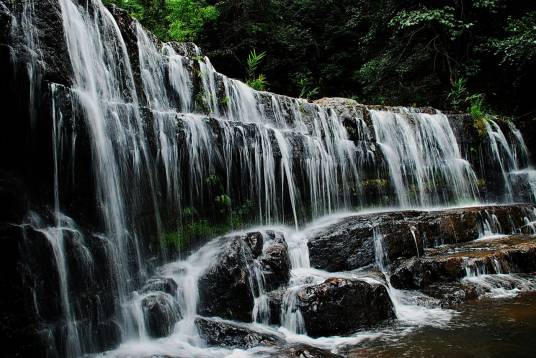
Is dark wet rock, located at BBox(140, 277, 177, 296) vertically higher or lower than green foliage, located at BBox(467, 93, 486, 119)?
lower

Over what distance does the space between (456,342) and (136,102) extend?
626 centimetres

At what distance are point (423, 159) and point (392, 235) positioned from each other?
5.22 meters

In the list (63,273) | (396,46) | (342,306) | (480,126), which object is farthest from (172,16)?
(342,306)

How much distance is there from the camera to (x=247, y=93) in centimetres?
1045

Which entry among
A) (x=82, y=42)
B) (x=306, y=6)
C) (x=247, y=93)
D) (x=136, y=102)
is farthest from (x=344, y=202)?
(x=306, y=6)

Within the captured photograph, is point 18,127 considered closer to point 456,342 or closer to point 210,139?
point 210,139

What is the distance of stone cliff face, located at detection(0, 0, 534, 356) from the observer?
4.82 m

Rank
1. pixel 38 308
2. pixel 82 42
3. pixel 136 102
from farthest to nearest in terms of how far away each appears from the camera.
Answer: pixel 136 102 → pixel 82 42 → pixel 38 308

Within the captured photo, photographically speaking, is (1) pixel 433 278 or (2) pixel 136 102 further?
(2) pixel 136 102

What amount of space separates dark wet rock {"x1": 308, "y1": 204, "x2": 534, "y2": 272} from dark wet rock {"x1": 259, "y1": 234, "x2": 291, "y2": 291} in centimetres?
118

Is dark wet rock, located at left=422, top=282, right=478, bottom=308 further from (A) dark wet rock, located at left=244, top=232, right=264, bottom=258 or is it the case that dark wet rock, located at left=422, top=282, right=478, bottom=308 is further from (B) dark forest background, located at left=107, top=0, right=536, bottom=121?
(B) dark forest background, located at left=107, top=0, right=536, bottom=121

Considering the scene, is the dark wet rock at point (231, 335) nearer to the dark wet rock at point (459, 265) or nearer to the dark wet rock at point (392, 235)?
→ the dark wet rock at point (392, 235)

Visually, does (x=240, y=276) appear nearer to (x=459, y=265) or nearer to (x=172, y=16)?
(x=459, y=265)

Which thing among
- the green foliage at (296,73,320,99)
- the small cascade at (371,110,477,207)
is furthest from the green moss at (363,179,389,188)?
the green foliage at (296,73,320,99)
